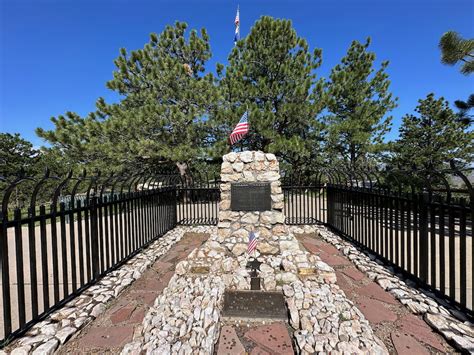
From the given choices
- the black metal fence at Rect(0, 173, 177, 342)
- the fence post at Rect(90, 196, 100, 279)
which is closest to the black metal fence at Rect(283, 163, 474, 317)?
the black metal fence at Rect(0, 173, 177, 342)

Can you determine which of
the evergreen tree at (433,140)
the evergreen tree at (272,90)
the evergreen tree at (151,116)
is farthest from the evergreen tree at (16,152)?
the evergreen tree at (433,140)

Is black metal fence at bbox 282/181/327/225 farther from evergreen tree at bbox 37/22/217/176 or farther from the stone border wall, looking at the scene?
evergreen tree at bbox 37/22/217/176

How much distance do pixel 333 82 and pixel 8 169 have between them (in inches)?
938

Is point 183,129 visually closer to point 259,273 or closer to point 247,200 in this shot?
point 247,200

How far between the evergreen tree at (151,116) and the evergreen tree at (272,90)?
3.75 feet

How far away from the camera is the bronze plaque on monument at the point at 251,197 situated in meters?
4.70

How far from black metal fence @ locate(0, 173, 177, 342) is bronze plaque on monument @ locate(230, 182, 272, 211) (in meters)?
1.95

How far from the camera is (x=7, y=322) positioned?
7.33 ft

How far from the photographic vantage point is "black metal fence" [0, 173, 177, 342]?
2346mm

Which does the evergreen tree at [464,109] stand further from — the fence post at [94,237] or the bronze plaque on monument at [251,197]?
the fence post at [94,237]

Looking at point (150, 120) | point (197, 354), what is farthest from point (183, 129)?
point (197, 354)

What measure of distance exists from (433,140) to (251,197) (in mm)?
12073

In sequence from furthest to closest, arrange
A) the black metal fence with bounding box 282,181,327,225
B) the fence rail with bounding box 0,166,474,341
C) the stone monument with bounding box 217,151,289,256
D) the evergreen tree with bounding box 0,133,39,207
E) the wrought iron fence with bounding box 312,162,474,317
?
the evergreen tree with bounding box 0,133,39,207
the black metal fence with bounding box 282,181,327,225
the stone monument with bounding box 217,151,289,256
the wrought iron fence with bounding box 312,162,474,317
the fence rail with bounding box 0,166,474,341

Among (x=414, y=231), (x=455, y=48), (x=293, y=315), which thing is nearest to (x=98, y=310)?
(x=293, y=315)
